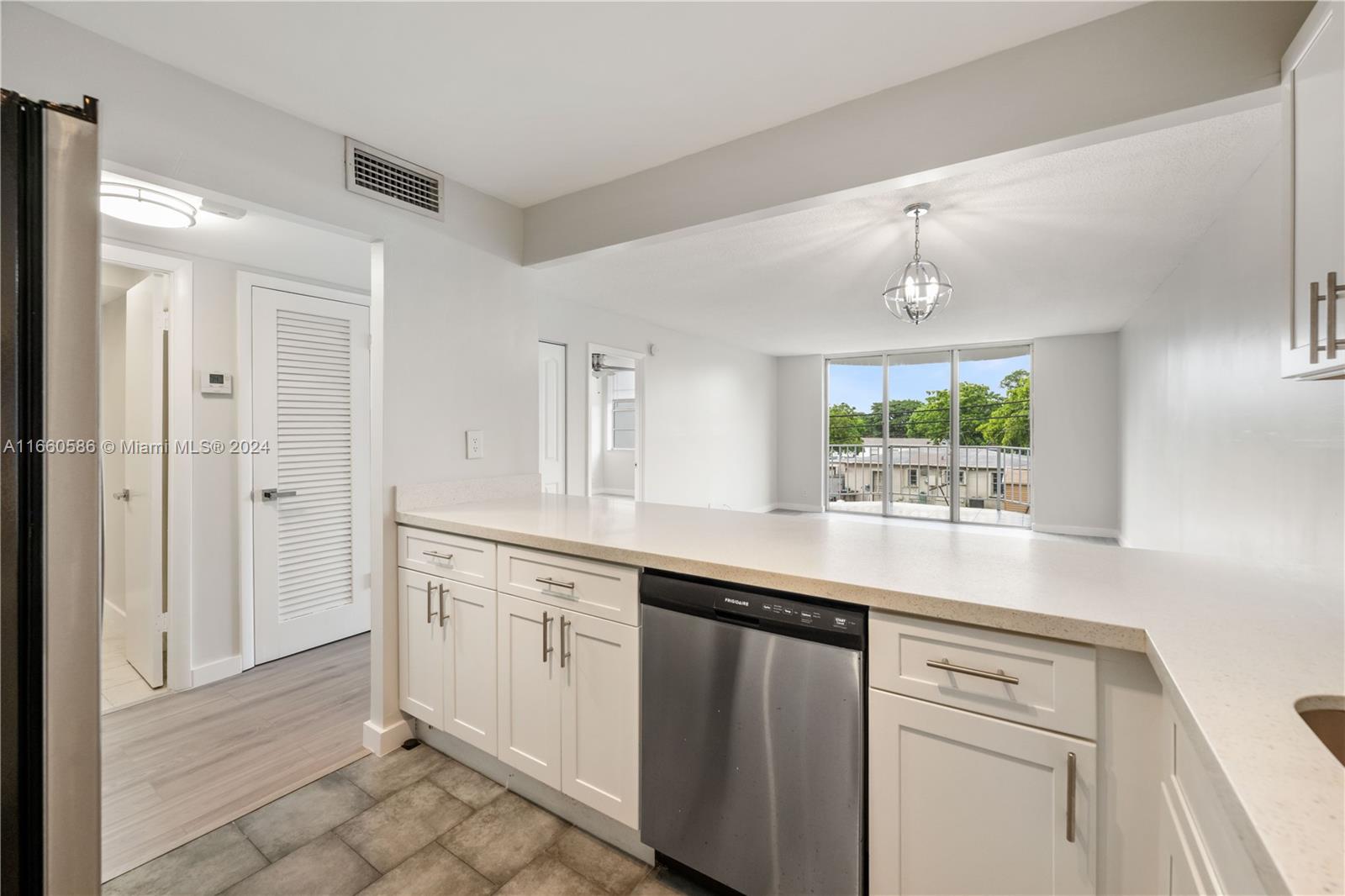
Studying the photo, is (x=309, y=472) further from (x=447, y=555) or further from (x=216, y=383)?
(x=447, y=555)

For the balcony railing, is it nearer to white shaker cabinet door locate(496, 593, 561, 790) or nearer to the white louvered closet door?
the white louvered closet door

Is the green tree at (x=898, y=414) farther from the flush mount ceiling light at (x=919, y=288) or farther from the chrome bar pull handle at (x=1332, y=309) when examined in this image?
the chrome bar pull handle at (x=1332, y=309)

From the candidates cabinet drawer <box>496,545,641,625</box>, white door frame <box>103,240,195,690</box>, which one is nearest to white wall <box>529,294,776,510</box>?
white door frame <box>103,240,195,690</box>

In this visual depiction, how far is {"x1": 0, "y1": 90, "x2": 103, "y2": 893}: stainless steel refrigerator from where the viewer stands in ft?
2.96

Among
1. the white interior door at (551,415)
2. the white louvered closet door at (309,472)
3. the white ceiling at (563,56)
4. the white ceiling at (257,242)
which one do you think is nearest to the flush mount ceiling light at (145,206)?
the white ceiling at (257,242)

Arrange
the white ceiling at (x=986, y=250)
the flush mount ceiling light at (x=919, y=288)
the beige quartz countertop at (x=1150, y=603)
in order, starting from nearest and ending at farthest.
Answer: the beige quartz countertop at (x=1150, y=603) < the white ceiling at (x=986, y=250) < the flush mount ceiling light at (x=919, y=288)

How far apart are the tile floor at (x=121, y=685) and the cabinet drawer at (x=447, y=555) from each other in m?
1.69

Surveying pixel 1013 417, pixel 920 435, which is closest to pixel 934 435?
pixel 920 435

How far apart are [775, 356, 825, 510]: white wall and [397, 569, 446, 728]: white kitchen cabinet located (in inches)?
279

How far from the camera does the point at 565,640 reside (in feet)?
5.93

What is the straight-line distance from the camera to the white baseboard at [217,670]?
2891 mm

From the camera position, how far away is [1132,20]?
156cm

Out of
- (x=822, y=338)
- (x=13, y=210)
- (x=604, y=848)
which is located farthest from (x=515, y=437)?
(x=822, y=338)

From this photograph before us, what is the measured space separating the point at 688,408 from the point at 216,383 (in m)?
4.50
